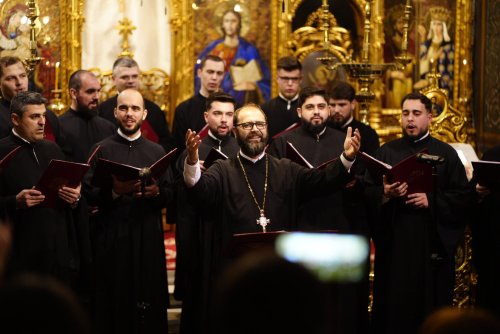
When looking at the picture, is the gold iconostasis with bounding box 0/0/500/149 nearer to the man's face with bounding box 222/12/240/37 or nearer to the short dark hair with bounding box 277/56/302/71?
the man's face with bounding box 222/12/240/37

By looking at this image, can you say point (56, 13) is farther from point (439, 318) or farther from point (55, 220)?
point (439, 318)

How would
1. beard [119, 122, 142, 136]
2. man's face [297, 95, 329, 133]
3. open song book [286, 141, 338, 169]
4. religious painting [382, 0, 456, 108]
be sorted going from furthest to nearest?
religious painting [382, 0, 456, 108], man's face [297, 95, 329, 133], beard [119, 122, 142, 136], open song book [286, 141, 338, 169]

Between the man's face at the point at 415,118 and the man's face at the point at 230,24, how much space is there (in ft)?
14.6

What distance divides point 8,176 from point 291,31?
230 inches

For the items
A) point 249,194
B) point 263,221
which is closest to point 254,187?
point 249,194

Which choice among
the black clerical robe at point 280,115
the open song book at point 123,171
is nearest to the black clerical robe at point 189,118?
the black clerical robe at point 280,115

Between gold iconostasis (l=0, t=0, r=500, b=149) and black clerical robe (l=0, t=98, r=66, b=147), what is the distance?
298cm

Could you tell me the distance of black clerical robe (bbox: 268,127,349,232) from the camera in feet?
22.1

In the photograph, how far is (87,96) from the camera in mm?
7680

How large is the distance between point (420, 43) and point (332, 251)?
20.0 feet

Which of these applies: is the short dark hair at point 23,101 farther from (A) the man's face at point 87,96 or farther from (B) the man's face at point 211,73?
(B) the man's face at point 211,73


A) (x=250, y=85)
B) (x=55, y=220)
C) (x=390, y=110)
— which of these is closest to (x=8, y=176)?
(x=55, y=220)

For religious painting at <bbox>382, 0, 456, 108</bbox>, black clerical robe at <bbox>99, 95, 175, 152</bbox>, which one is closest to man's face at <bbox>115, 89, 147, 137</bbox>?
black clerical robe at <bbox>99, 95, 175, 152</bbox>

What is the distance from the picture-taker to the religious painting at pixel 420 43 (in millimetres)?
11336
